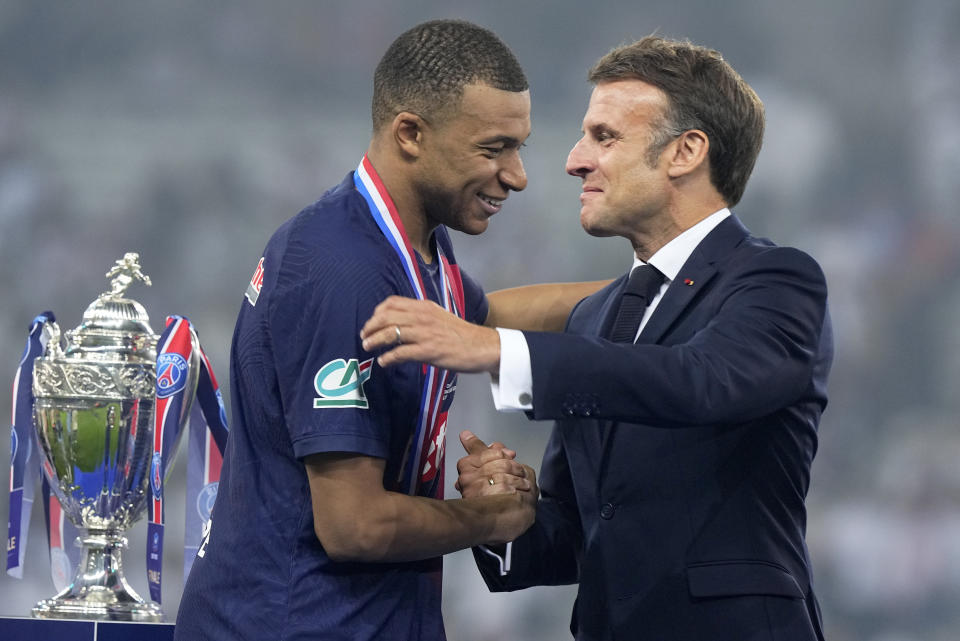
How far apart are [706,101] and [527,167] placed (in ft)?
11.0

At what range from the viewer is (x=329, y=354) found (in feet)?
5.41

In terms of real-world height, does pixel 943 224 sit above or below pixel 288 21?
below

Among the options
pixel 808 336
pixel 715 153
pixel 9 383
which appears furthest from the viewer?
pixel 9 383

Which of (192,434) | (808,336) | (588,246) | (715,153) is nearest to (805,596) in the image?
(808,336)

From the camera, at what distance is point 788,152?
546cm

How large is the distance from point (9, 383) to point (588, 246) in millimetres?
2694

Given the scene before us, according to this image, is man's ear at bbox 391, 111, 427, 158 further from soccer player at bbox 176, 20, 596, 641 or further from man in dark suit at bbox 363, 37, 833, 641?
man in dark suit at bbox 363, 37, 833, 641

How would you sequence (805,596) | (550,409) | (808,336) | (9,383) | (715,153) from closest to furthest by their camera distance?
(550,409) < (808,336) < (805,596) < (715,153) < (9,383)

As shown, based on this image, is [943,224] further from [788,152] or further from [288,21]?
[288,21]

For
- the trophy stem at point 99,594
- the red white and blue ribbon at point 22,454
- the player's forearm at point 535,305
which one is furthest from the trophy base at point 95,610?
the player's forearm at point 535,305

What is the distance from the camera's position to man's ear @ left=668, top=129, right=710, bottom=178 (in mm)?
2150

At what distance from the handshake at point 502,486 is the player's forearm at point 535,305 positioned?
420mm

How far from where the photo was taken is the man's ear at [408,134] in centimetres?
186

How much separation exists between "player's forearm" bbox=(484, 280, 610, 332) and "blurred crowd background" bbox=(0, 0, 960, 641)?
8.25 feet
